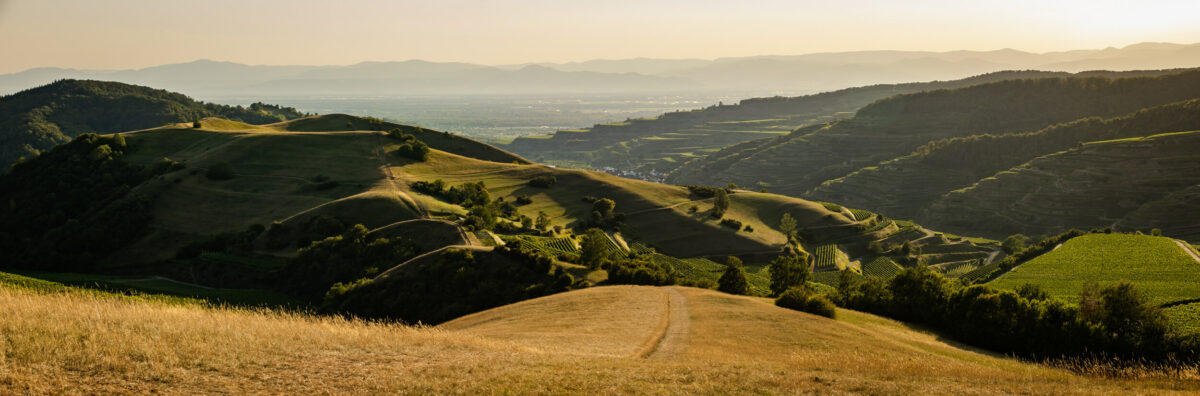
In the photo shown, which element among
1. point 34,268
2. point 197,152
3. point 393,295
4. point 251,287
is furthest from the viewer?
point 197,152

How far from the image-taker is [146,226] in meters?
89.6

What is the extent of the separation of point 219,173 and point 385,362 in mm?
107661

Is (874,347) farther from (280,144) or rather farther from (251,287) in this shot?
(280,144)

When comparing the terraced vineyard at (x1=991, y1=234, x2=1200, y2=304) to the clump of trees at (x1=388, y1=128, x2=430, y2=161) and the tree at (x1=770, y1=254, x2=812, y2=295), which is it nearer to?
the tree at (x1=770, y1=254, x2=812, y2=295)

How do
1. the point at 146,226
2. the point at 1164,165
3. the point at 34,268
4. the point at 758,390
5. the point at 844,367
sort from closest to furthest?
the point at 758,390 → the point at 844,367 → the point at 34,268 → the point at 146,226 → the point at 1164,165

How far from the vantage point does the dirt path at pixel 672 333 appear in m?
27.0

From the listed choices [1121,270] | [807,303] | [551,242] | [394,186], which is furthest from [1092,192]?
[394,186]

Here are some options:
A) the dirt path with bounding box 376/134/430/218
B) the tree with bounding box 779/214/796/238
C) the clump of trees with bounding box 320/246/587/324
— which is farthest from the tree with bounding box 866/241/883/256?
the dirt path with bounding box 376/134/430/218

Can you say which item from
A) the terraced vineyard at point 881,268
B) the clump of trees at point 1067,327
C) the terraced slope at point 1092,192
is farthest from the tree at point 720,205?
the terraced slope at point 1092,192

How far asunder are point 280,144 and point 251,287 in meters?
65.1

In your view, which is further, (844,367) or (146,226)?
(146,226)

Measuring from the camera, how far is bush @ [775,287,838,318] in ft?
128

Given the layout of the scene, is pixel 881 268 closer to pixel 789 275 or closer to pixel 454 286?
pixel 789 275

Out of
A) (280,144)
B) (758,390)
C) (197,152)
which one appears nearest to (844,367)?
(758,390)
